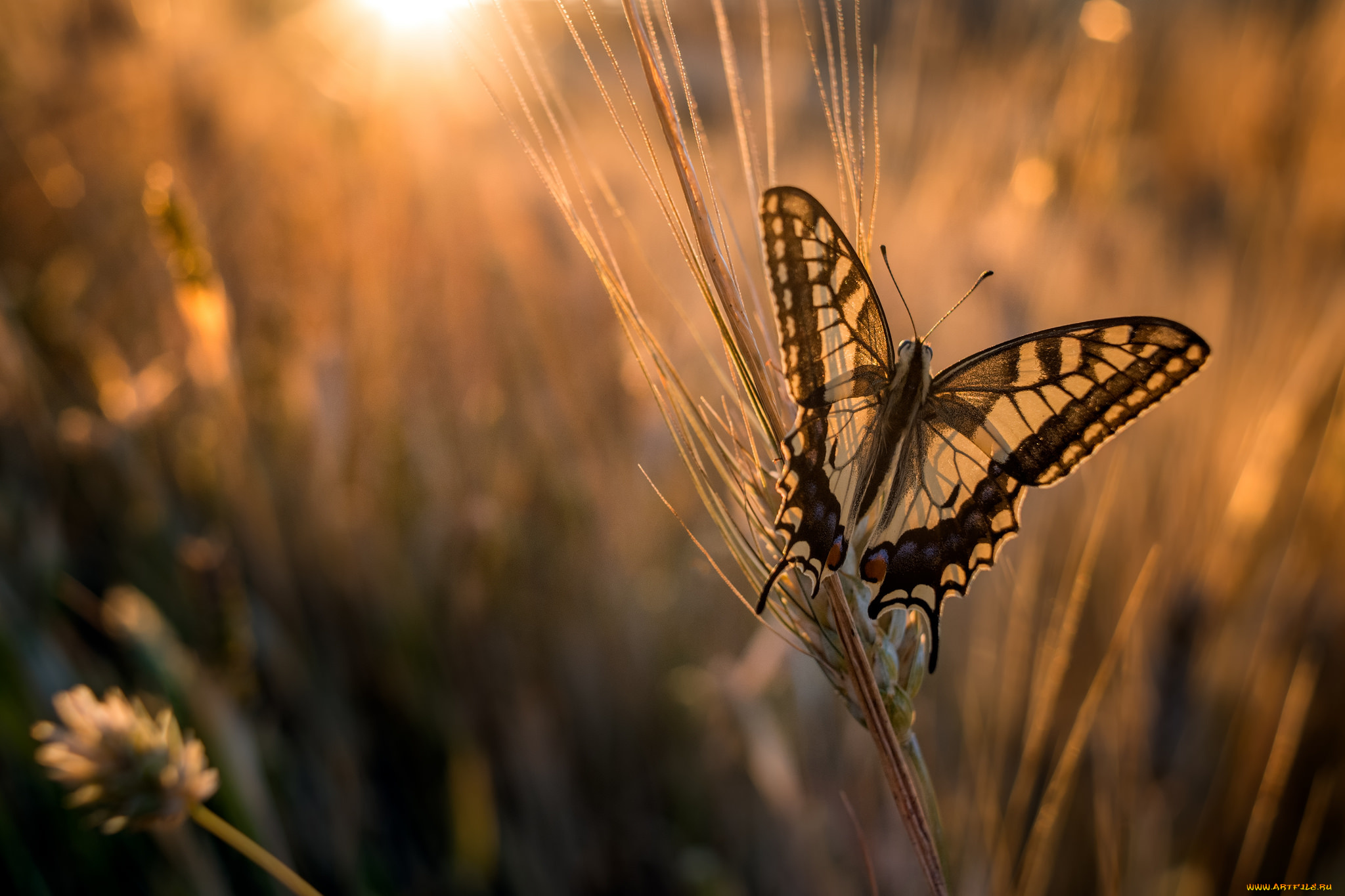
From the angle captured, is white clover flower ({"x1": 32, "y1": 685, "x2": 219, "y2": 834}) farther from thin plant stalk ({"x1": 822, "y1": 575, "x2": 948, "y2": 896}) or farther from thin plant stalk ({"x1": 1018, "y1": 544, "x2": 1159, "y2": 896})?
thin plant stalk ({"x1": 1018, "y1": 544, "x2": 1159, "y2": 896})

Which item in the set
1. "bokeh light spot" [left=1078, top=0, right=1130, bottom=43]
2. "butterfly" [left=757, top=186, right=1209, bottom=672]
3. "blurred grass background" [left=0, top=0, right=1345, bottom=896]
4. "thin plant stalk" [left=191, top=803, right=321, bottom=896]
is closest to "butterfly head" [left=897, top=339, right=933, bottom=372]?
"butterfly" [left=757, top=186, right=1209, bottom=672]

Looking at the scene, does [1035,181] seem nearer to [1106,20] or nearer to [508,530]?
[1106,20]

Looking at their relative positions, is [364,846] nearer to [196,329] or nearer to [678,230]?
[196,329]

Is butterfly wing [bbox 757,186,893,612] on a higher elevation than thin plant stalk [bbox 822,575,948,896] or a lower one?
higher

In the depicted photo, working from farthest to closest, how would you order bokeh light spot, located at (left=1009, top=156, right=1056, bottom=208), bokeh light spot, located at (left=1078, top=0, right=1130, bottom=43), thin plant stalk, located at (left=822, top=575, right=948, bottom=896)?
bokeh light spot, located at (left=1009, top=156, right=1056, bottom=208), bokeh light spot, located at (left=1078, top=0, right=1130, bottom=43), thin plant stalk, located at (left=822, top=575, right=948, bottom=896)

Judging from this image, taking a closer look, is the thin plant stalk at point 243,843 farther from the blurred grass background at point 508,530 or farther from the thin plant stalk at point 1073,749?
the thin plant stalk at point 1073,749

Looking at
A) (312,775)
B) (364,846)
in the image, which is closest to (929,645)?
(364,846)
